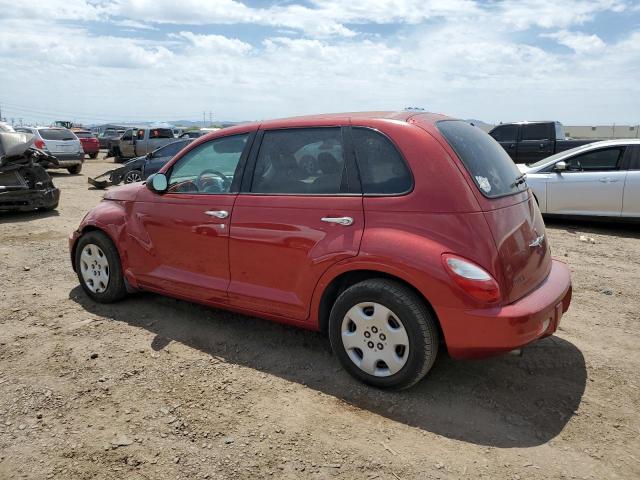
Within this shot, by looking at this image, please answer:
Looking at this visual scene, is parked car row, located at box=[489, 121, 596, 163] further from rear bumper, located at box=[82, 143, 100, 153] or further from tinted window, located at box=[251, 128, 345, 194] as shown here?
rear bumper, located at box=[82, 143, 100, 153]

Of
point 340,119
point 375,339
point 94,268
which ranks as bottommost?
point 375,339

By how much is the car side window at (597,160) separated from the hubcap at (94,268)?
7516mm

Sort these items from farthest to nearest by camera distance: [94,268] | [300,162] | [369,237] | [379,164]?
1. [94,268]
2. [300,162]
3. [379,164]
4. [369,237]

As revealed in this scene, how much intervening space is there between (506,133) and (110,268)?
50.6ft

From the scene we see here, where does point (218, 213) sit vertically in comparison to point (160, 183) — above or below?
below

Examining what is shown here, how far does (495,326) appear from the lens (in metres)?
2.90

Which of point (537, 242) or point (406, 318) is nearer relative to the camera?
point (406, 318)

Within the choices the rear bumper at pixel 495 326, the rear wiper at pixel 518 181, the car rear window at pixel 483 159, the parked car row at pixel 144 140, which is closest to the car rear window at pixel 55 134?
Answer: the parked car row at pixel 144 140

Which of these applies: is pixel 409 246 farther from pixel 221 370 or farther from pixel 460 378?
pixel 221 370

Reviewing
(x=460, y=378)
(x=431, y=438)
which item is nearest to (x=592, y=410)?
Answer: (x=460, y=378)

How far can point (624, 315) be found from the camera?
4.63 metres

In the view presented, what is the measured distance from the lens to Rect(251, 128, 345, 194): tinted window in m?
3.49

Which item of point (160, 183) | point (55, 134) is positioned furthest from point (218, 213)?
point (55, 134)

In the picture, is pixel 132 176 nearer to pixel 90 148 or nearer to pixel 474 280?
pixel 474 280
